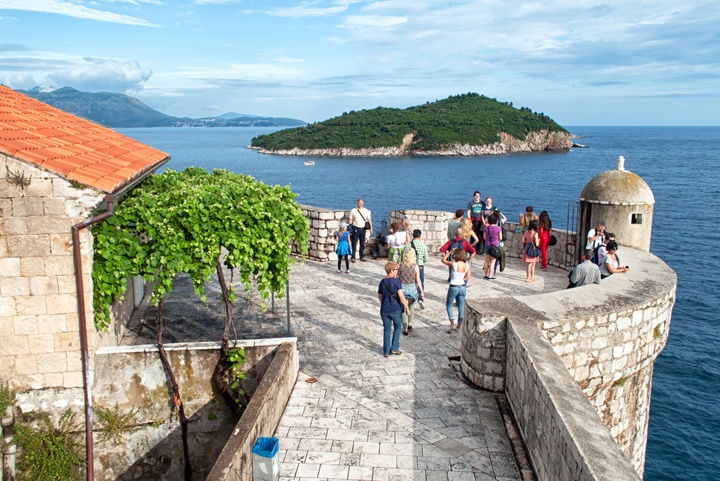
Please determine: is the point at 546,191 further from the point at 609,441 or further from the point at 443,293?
the point at 609,441

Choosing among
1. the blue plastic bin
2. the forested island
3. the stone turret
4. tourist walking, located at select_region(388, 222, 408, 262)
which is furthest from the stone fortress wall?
the forested island

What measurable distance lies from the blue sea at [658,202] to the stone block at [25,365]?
1294cm

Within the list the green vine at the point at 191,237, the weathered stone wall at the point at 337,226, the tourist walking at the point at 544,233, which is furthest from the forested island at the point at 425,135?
the green vine at the point at 191,237

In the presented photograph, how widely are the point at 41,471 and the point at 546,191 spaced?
75.8 meters

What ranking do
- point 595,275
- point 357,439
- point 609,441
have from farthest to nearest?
point 595,275 → point 357,439 → point 609,441

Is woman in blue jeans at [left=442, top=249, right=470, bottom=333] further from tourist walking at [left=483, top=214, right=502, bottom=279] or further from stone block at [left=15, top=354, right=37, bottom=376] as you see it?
stone block at [left=15, top=354, right=37, bottom=376]

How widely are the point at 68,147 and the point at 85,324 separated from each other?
2.79 m

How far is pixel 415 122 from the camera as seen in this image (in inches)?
5817

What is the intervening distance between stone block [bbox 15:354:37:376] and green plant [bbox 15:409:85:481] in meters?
0.64

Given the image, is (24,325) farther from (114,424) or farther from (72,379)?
(114,424)

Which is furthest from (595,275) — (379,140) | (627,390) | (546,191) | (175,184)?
(379,140)

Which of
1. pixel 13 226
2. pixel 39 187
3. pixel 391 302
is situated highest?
pixel 39 187

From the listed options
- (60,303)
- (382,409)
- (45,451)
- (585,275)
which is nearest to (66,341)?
(60,303)

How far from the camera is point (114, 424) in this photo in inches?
346
